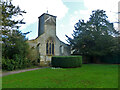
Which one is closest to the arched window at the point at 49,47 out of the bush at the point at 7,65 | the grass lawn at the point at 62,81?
the bush at the point at 7,65

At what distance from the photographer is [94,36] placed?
2397 cm

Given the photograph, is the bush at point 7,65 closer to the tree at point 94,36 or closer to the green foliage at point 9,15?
the green foliage at point 9,15

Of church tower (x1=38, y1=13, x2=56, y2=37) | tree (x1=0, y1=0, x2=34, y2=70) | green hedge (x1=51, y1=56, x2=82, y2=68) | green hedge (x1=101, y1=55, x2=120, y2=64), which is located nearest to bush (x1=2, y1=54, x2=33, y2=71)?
tree (x1=0, y1=0, x2=34, y2=70)

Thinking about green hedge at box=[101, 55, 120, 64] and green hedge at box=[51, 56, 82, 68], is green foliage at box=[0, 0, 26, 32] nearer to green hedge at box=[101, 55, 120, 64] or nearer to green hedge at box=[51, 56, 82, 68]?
green hedge at box=[51, 56, 82, 68]

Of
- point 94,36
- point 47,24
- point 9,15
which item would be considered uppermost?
point 47,24

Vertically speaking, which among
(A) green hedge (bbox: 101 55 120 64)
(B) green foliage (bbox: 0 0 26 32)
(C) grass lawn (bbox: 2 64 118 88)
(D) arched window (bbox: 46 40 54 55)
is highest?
(B) green foliage (bbox: 0 0 26 32)

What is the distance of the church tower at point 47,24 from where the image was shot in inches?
862

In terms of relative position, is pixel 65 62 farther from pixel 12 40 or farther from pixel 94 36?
pixel 94 36

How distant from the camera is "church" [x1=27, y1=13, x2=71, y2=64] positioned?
20375 millimetres

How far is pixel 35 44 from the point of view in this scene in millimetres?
19891

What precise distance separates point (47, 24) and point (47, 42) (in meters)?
3.74

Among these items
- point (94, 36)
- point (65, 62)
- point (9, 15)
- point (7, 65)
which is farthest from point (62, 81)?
point (94, 36)

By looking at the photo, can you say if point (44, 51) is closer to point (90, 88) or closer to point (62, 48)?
point (62, 48)

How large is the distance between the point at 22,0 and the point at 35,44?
874cm
